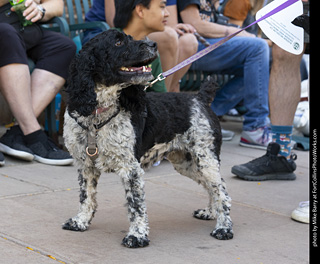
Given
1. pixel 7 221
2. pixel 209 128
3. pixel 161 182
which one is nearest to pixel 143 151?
pixel 209 128

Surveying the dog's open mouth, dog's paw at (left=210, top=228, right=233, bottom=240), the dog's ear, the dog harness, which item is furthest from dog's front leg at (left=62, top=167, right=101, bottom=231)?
dog's paw at (left=210, top=228, right=233, bottom=240)

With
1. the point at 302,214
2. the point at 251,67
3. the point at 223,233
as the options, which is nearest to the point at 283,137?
the point at 302,214

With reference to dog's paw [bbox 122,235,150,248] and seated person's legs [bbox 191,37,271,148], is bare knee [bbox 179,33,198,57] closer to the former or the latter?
seated person's legs [bbox 191,37,271,148]

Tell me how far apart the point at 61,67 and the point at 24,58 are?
45cm

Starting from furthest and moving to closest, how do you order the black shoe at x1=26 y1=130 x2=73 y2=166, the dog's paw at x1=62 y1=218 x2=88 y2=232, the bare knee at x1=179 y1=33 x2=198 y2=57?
1. the bare knee at x1=179 y1=33 x2=198 y2=57
2. the black shoe at x1=26 y1=130 x2=73 y2=166
3. the dog's paw at x1=62 y1=218 x2=88 y2=232

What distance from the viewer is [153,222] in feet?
12.4

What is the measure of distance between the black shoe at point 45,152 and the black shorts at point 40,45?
710 millimetres

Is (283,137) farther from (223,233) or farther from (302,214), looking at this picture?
(223,233)

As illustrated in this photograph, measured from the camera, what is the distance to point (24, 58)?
502 centimetres

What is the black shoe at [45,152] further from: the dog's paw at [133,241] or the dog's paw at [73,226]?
the dog's paw at [133,241]

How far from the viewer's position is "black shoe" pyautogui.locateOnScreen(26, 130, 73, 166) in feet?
16.6
